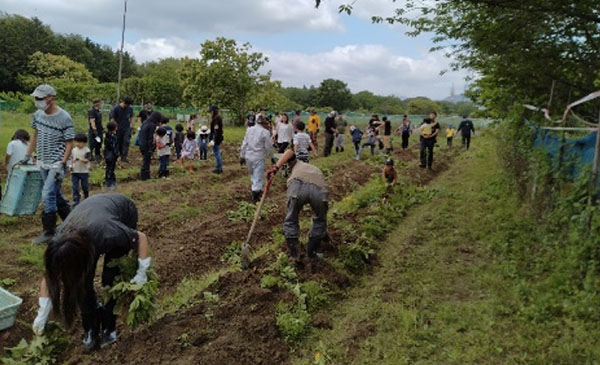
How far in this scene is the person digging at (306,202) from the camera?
5.68 metres

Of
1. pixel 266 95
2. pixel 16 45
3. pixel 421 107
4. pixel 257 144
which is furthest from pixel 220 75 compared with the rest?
pixel 421 107

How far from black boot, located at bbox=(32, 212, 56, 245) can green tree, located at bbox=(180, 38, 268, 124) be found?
22589 millimetres

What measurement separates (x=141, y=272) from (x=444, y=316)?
9.83 ft

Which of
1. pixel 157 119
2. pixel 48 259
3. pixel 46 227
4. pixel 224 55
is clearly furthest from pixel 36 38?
pixel 48 259

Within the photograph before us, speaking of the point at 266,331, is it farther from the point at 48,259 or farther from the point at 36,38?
the point at 36,38

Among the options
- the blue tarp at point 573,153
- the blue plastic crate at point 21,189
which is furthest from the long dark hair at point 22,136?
the blue tarp at point 573,153

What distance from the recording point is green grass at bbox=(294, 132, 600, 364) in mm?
4105

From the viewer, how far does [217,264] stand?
6332 millimetres

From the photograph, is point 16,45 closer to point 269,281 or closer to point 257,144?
point 257,144

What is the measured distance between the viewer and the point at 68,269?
3287 mm

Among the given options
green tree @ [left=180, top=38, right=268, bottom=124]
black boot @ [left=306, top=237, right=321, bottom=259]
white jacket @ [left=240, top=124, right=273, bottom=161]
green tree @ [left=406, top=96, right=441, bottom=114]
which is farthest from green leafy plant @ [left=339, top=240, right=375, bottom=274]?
green tree @ [left=406, top=96, right=441, bottom=114]

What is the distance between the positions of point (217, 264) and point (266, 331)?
214 centimetres

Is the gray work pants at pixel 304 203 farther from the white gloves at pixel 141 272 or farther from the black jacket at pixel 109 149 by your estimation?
the black jacket at pixel 109 149

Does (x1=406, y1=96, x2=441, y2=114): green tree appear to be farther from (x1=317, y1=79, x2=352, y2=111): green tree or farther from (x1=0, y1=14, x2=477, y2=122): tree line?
(x1=317, y1=79, x2=352, y2=111): green tree
